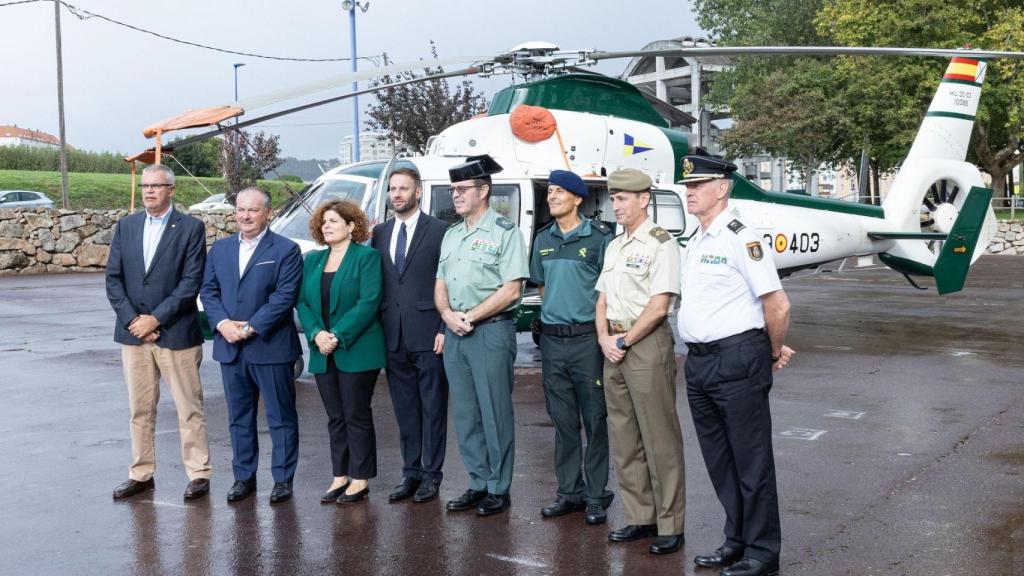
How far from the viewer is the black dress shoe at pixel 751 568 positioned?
4102 millimetres

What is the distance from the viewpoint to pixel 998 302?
51.4 ft

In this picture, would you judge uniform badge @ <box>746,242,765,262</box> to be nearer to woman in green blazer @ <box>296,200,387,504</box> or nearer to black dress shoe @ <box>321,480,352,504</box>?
woman in green blazer @ <box>296,200,387,504</box>

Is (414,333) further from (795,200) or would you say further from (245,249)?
(795,200)

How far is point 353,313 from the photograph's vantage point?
5.24 meters

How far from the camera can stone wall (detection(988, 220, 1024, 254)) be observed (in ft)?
96.9

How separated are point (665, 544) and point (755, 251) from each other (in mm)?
1413

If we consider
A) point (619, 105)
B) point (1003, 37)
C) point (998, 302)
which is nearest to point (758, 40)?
point (1003, 37)

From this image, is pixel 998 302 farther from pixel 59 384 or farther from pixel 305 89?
pixel 59 384

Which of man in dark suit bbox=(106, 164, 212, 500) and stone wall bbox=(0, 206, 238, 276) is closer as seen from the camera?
man in dark suit bbox=(106, 164, 212, 500)

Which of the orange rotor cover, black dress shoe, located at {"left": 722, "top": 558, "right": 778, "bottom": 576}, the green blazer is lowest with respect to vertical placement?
black dress shoe, located at {"left": 722, "top": 558, "right": 778, "bottom": 576}

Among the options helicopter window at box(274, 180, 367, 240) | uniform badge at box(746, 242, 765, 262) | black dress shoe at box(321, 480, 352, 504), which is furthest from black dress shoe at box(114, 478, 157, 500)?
helicopter window at box(274, 180, 367, 240)

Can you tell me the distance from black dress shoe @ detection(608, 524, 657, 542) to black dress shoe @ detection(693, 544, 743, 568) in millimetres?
400

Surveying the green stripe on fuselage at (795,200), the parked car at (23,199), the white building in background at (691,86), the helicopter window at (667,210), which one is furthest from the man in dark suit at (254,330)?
the white building in background at (691,86)


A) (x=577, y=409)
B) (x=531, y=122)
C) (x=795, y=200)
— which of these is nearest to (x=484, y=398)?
(x=577, y=409)
